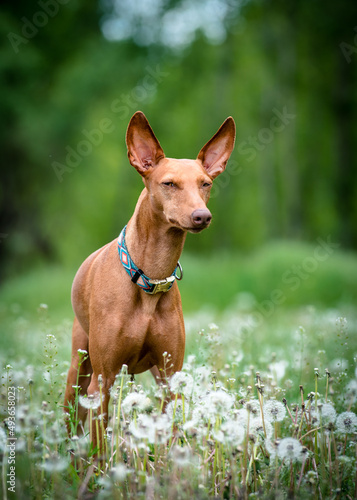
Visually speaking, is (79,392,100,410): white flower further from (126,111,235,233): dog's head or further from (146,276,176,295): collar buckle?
(126,111,235,233): dog's head

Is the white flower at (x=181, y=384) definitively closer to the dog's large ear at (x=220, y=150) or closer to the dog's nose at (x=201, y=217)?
the dog's nose at (x=201, y=217)

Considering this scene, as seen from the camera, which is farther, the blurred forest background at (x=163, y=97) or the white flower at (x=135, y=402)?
the blurred forest background at (x=163, y=97)

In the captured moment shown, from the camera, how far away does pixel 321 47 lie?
58.6 feet

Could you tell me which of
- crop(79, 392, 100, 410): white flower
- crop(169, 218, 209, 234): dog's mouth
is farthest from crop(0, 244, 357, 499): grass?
crop(169, 218, 209, 234): dog's mouth

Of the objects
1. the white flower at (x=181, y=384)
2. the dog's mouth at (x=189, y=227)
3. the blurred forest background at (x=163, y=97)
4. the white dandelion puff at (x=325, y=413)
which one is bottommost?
the white dandelion puff at (x=325, y=413)

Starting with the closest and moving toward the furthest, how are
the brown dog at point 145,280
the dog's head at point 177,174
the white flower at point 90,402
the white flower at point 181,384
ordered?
1. the white flower at point 181,384
2. the white flower at point 90,402
3. the dog's head at point 177,174
4. the brown dog at point 145,280

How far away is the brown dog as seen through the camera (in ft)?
10.3

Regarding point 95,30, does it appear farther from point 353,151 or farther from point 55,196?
point 353,151

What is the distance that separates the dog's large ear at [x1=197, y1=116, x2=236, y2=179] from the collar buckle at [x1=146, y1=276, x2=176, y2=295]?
72cm

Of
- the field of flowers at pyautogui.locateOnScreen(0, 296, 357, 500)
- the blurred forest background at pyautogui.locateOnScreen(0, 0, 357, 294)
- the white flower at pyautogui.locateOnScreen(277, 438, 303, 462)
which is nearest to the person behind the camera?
the field of flowers at pyautogui.locateOnScreen(0, 296, 357, 500)

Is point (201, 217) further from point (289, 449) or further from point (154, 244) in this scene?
point (289, 449)

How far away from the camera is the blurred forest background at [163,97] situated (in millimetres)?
13539

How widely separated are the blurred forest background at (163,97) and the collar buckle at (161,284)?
9462 millimetres

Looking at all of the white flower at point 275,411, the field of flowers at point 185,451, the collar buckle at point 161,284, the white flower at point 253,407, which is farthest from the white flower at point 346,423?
the collar buckle at point 161,284
